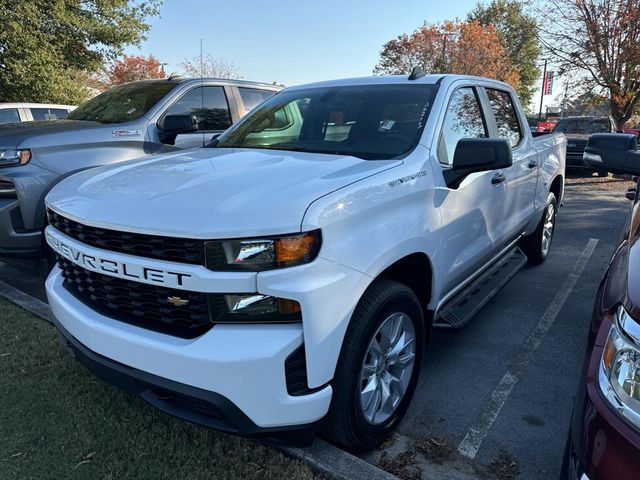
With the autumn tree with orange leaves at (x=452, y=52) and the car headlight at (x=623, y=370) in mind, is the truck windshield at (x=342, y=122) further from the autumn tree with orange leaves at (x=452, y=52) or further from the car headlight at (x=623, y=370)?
the autumn tree with orange leaves at (x=452, y=52)

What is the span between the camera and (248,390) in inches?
73.2

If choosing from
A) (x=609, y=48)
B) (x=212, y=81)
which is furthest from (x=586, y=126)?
(x=212, y=81)

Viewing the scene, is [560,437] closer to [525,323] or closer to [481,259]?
[481,259]

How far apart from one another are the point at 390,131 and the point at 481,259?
1249mm

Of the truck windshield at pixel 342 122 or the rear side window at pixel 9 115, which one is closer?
the truck windshield at pixel 342 122

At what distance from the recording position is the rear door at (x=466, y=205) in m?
2.93

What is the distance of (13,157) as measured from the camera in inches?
161

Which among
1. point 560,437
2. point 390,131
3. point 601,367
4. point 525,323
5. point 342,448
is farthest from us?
point 525,323

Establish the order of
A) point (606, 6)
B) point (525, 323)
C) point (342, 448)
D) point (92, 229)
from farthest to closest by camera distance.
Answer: point (606, 6) < point (525, 323) < point (342, 448) < point (92, 229)

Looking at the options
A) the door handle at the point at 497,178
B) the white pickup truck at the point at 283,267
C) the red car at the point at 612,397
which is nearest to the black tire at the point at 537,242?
the door handle at the point at 497,178

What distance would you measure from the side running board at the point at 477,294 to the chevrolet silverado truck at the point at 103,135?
122 inches

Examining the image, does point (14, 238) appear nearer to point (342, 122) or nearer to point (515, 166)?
point (342, 122)

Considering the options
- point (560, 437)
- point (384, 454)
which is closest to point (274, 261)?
point (384, 454)

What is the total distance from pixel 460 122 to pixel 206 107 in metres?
3.34
